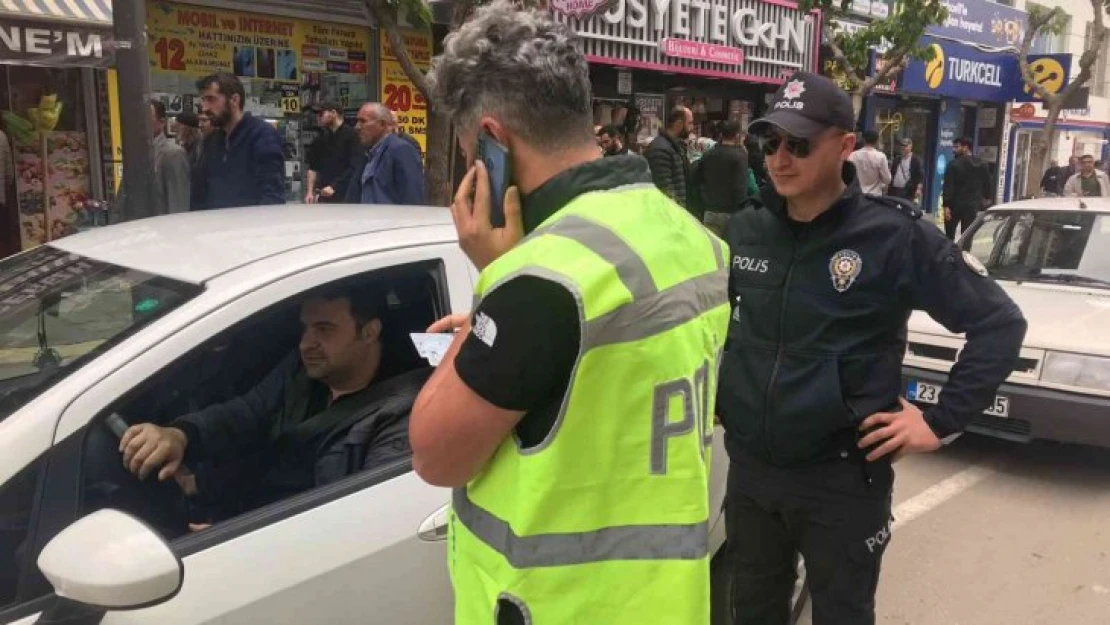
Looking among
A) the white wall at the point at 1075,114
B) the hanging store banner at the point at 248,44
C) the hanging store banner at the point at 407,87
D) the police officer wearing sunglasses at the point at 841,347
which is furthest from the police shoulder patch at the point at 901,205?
the white wall at the point at 1075,114

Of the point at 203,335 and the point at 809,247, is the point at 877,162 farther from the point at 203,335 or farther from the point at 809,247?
the point at 203,335

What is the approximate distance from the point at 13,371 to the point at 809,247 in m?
1.94

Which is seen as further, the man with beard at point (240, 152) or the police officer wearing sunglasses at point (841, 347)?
the man with beard at point (240, 152)

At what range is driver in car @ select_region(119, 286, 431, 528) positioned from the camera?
2.28 m

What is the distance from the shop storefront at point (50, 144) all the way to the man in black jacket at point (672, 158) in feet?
15.0

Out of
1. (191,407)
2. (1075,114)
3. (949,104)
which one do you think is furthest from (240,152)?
(1075,114)

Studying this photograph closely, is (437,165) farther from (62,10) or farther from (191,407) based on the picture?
(191,407)

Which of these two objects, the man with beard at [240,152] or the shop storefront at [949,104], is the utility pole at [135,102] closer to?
the man with beard at [240,152]

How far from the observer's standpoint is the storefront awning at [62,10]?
7293 millimetres

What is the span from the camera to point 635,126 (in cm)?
1434

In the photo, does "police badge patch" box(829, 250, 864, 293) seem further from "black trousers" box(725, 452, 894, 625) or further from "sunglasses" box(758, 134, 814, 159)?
"black trousers" box(725, 452, 894, 625)

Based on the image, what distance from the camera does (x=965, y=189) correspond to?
13000 millimetres

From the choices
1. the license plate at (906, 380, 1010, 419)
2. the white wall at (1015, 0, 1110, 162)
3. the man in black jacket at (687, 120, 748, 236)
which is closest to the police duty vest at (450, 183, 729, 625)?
the license plate at (906, 380, 1010, 419)

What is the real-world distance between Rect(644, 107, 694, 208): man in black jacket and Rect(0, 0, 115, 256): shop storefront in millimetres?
4584
